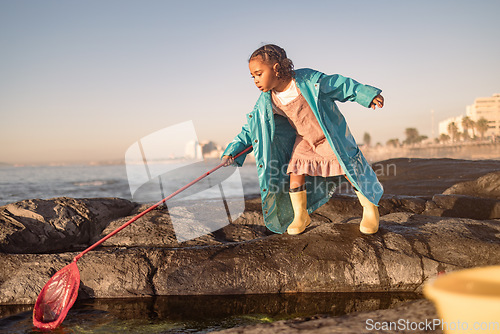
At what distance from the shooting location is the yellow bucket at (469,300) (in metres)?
1.25

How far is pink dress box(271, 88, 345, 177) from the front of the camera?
4.00 meters

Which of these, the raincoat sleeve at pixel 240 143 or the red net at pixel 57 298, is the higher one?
the raincoat sleeve at pixel 240 143

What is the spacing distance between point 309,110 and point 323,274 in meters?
1.55

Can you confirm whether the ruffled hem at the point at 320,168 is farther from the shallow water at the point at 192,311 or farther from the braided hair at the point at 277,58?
the shallow water at the point at 192,311

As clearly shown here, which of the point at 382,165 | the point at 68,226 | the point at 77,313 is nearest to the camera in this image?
the point at 77,313

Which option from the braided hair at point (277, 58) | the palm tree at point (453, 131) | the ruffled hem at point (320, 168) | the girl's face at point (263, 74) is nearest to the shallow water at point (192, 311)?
the ruffled hem at point (320, 168)

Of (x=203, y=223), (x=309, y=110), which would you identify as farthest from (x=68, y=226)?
(x=309, y=110)

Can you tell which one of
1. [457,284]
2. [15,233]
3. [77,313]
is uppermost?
[457,284]

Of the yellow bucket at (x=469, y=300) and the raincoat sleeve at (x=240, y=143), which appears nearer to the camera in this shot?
the yellow bucket at (x=469, y=300)

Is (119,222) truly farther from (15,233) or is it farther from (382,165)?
(382,165)

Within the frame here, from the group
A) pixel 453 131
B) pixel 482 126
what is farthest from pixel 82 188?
pixel 453 131

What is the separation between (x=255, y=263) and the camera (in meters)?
3.64

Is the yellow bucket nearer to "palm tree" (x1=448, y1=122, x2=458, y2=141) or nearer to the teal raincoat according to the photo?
the teal raincoat

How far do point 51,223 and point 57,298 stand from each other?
2354 millimetres
